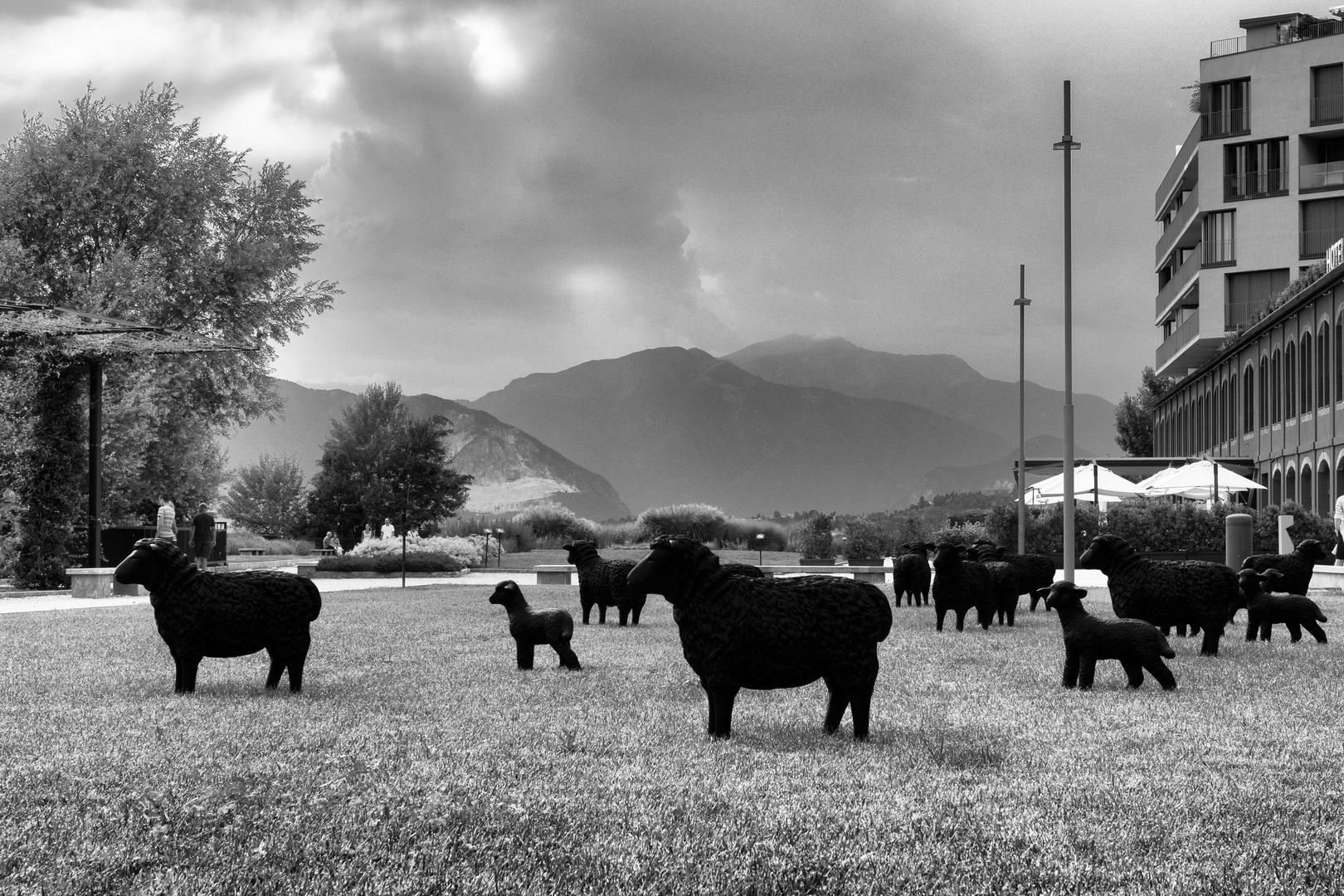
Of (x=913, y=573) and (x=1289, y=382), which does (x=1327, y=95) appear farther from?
(x=913, y=573)

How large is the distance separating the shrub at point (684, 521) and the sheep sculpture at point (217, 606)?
37.0 m

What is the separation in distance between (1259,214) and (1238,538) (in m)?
41.6

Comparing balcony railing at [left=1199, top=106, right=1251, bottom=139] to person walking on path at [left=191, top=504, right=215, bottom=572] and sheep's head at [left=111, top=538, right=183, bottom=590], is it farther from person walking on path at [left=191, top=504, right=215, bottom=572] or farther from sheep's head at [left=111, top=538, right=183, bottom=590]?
sheep's head at [left=111, top=538, right=183, bottom=590]

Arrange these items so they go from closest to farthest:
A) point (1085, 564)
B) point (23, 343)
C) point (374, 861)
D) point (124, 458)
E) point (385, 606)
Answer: point (374, 861)
point (1085, 564)
point (385, 606)
point (23, 343)
point (124, 458)

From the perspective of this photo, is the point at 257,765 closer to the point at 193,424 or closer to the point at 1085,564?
the point at 1085,564

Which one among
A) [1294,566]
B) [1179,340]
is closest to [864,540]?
[1294,566]

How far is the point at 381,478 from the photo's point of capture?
56250 mm

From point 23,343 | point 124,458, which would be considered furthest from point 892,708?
point 124,458

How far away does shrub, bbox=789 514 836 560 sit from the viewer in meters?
40.2

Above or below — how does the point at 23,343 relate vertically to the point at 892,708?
above

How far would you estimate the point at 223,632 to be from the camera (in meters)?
8.45

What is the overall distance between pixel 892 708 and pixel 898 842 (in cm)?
357

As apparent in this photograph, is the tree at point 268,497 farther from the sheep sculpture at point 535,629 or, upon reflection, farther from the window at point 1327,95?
the window at point 1327,95

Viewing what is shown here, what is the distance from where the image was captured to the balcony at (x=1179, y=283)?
60719 millimetres
